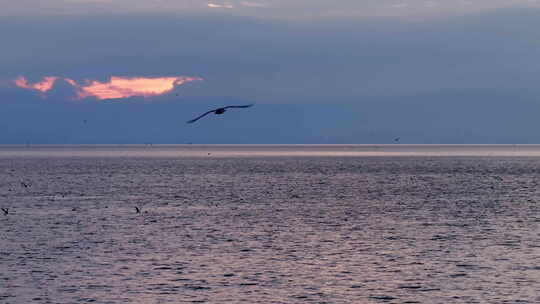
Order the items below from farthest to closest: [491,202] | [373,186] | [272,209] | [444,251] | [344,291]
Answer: [373,186], [491,202], [272,209], [444,251], [344,291]

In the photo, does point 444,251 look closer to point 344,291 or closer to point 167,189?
point 344,291

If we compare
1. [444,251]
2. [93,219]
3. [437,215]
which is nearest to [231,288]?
[444,251]

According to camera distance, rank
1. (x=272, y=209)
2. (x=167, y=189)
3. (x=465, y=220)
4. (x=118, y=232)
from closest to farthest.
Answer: (x=118, y=232)
(x=465, y=220)
(x=272, y=209)
(x=167, y=189)

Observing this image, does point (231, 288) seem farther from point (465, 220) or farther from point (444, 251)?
point (465, 220)

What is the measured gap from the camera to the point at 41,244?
57656 mm

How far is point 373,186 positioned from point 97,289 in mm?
97311

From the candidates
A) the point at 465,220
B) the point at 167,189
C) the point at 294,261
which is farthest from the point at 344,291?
the point at 167,189

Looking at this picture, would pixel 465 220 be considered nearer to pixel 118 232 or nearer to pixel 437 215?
pixel 437 215

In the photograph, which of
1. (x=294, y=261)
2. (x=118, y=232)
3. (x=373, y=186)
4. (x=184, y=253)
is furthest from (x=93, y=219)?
(x=373, y=186)

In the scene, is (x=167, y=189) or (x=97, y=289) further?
(x=167, y=189)

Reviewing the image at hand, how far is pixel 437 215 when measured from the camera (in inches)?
3187

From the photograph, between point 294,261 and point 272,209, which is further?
point 272,209

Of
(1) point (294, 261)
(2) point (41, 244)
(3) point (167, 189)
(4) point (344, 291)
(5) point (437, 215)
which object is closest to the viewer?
(4) point (344, 291)

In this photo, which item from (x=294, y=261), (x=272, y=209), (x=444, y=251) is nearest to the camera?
(x=294, y=261)
